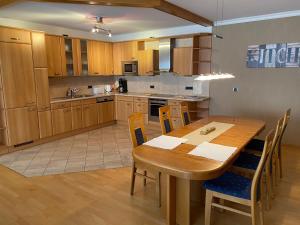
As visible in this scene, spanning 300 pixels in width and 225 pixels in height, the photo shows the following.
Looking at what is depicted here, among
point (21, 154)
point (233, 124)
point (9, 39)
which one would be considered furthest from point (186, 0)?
point (21, 154)

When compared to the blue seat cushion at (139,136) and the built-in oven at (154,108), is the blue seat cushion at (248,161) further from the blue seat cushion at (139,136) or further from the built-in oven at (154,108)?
the built-in oven at (154,108)

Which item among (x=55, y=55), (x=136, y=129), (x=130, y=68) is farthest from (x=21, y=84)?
(x=136, y=129)

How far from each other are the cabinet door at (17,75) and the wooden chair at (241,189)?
3.82 metres

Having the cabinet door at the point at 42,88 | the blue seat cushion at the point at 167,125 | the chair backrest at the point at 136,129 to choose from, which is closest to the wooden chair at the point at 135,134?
the chair backrest at the point at 136,129

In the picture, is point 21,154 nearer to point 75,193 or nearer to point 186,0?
point 75,193

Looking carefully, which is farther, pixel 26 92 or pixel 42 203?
pixel 26 92

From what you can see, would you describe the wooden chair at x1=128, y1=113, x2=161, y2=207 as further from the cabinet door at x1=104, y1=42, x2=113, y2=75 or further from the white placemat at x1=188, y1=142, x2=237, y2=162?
the cabinet door at x1=104, y1=42, x2=113, y2=75

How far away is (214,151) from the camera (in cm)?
210

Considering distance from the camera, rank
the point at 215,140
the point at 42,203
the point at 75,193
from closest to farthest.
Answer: the point at 215,140
the point at 42,203
the point at 75,193

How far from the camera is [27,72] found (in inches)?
173

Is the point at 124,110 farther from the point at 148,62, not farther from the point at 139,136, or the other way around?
the point at 139,136

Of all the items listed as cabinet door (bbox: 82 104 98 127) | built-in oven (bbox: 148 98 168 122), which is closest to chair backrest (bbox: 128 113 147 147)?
built-in oven (bbox: 148 98 168 122)

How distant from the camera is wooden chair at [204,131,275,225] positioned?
1.86 meters

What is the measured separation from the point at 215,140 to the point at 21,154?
3.60 m
